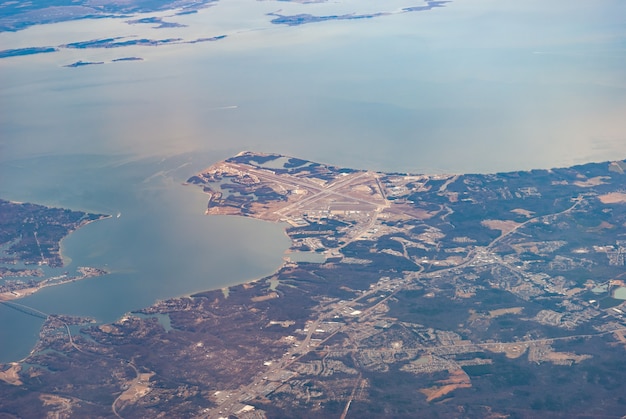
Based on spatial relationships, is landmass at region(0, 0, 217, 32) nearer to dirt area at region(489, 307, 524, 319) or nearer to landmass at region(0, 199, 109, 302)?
landmass at region(0, 199, 109, 302)

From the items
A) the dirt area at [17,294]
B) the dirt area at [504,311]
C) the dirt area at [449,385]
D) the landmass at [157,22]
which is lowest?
the dirt area at [449,385]

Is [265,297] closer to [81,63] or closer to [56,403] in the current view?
[56,403]

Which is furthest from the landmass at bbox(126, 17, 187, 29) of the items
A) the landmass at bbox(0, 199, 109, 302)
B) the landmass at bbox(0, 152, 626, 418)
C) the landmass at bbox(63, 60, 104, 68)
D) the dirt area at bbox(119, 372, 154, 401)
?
the dirt area at bbox(119, 372, 154, 401)

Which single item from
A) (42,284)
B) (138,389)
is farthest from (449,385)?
(42,284)

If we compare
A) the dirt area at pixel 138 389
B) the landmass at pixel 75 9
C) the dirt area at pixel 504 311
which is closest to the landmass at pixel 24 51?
the landmass at pixel 75 9

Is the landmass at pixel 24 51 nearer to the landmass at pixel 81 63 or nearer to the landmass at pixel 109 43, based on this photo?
the landmass at pixel 109 43

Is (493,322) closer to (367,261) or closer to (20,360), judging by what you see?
(367,261)
